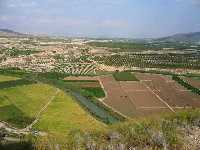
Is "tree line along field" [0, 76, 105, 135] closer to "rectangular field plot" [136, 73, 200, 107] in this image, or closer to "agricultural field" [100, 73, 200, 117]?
"agricultural field" [100, 73, 200, 117]

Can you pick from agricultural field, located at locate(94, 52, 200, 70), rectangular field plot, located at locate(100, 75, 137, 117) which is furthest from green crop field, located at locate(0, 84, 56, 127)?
agricultural field, located at locate(94, 52, 200, 70)

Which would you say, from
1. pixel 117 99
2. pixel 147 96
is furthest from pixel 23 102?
pixel 147 96

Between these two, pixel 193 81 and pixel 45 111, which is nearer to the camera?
pixel 45 111

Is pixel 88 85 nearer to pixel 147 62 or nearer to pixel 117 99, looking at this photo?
pixel 117 99

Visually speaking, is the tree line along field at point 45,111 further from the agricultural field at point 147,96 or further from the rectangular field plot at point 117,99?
the agricultural field at point 147,96

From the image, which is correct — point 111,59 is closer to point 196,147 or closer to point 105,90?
point 105,90

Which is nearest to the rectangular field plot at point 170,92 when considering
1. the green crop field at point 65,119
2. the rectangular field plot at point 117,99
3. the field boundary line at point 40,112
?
the rectangular field plot at point 117,99

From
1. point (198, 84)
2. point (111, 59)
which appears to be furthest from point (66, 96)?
point (111, 59)
